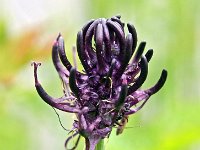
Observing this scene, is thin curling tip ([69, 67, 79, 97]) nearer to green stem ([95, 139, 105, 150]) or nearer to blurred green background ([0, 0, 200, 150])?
green stem ([95, 139, 105, 150])

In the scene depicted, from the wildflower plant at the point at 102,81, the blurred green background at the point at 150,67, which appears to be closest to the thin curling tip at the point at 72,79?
the wildflower plant at the point at 102,81

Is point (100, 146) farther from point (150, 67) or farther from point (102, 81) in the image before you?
point (150, 67)

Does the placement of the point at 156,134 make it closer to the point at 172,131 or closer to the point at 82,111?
the point at 172,131

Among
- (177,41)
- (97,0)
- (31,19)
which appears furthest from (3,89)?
(31,19)

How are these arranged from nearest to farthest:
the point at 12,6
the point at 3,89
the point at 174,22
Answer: the point at 3,89 < the point at 174,22 < the point at 12,6

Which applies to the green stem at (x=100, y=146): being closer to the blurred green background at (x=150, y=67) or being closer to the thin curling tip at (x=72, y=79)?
the thin curling tip at (x=72, y=79)

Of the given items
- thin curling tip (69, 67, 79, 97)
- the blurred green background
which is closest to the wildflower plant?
thin curling tip (69, 67, 79, 97)
